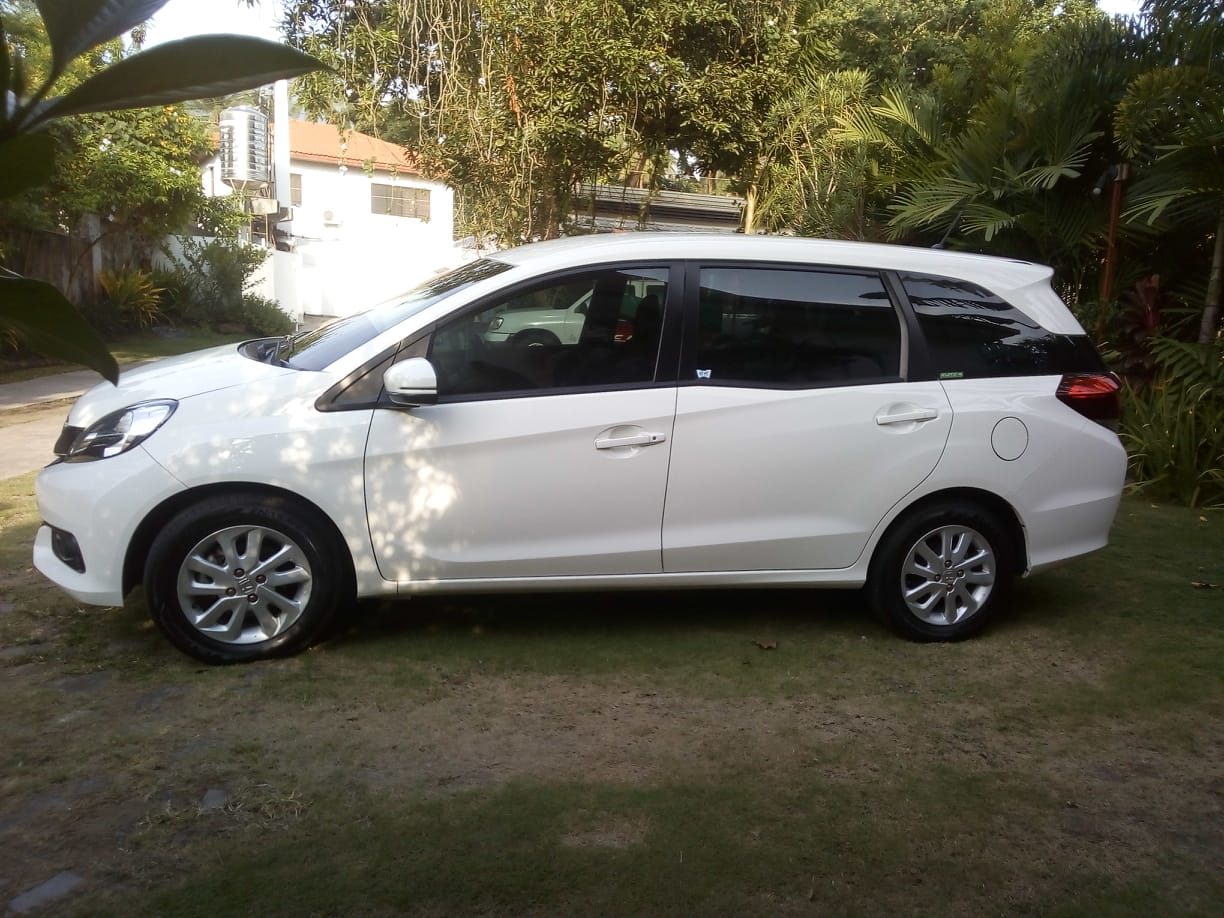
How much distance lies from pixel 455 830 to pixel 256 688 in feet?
4.51

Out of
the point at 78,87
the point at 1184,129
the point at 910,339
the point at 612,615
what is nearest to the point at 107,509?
the point at 612,615

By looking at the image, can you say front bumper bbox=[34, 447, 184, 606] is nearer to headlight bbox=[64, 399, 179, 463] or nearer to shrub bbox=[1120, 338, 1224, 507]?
headlight bbox=[64, 399, 179, 463]

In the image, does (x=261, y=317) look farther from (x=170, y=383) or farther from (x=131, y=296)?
(x=170, y=383)

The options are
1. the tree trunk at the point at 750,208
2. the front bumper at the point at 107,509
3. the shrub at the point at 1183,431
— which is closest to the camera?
the front bumper at the point at 107,509

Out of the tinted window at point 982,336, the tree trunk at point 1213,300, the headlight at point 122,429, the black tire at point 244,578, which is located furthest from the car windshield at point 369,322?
the tree trunk at point 1213,300

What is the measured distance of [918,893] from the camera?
318cm

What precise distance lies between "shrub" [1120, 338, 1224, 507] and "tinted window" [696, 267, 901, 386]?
4.27 m

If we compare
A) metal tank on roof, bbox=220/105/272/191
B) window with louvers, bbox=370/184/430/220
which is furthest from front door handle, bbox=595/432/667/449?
window with louvers, bbox=370/184/430/220

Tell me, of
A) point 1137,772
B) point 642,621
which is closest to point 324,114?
point 642,621

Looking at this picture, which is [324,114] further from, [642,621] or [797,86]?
[642,621]

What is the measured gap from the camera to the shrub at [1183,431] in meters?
8.22

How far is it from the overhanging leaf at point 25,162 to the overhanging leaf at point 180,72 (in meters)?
0.02

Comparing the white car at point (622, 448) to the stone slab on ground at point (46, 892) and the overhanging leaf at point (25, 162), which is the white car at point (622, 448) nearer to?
the stone slab on ground at point (46, 892)

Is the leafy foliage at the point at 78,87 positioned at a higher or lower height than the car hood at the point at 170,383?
higher
